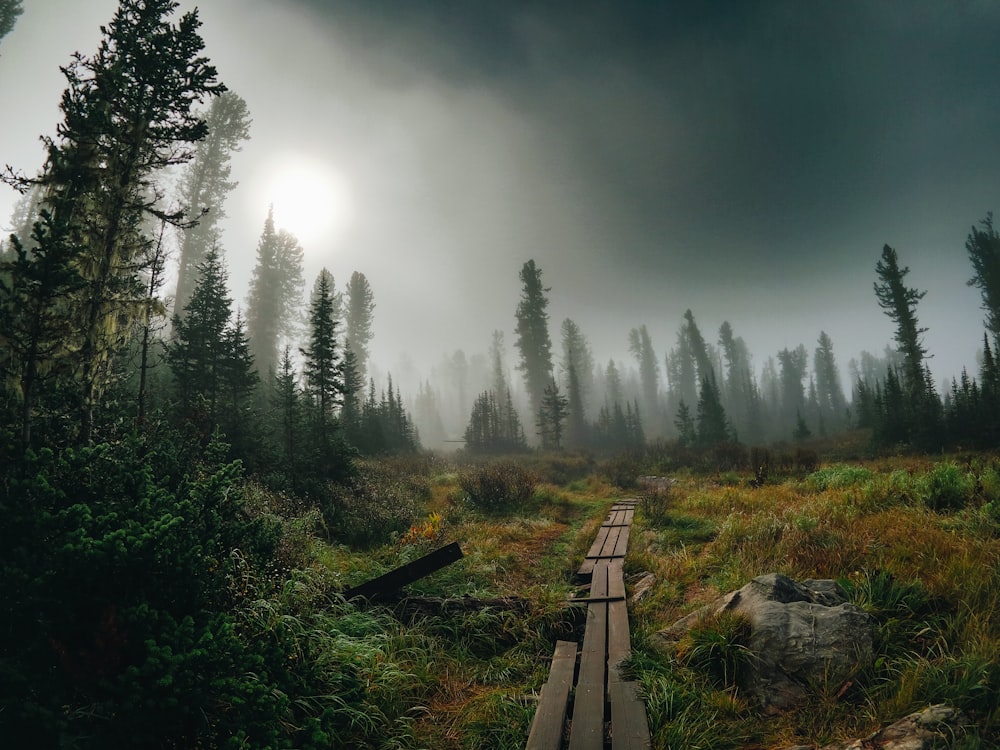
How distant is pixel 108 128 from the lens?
26.3 ft

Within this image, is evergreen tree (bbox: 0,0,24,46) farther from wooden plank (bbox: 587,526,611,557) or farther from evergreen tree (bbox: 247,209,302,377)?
wooden plank (bbox: 587,526,611,557)

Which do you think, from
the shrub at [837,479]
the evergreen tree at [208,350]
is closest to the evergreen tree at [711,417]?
the shrub at [837,479]

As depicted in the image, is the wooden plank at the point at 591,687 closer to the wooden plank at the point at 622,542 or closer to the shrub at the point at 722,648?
the shrub at the point at 722,648

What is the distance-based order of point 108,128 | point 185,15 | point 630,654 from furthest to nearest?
point 185,15 → point 108,128 → point 630,654

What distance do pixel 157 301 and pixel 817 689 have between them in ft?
40.2

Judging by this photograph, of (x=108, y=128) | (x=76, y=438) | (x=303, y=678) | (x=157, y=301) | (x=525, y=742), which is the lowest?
(x=525, y=742)

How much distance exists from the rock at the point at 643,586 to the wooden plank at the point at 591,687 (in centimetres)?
56

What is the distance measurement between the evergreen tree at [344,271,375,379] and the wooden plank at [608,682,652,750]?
41.7 m

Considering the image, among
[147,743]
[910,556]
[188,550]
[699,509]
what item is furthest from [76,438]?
[699,509]

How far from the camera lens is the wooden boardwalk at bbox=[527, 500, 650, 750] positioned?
298cm

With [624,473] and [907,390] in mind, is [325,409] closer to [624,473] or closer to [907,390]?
[624,473]

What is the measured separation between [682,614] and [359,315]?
44005 millimetres

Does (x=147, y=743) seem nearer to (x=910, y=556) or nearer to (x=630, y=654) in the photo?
(x=630, y=654)

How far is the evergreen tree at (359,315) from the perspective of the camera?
43.4m
